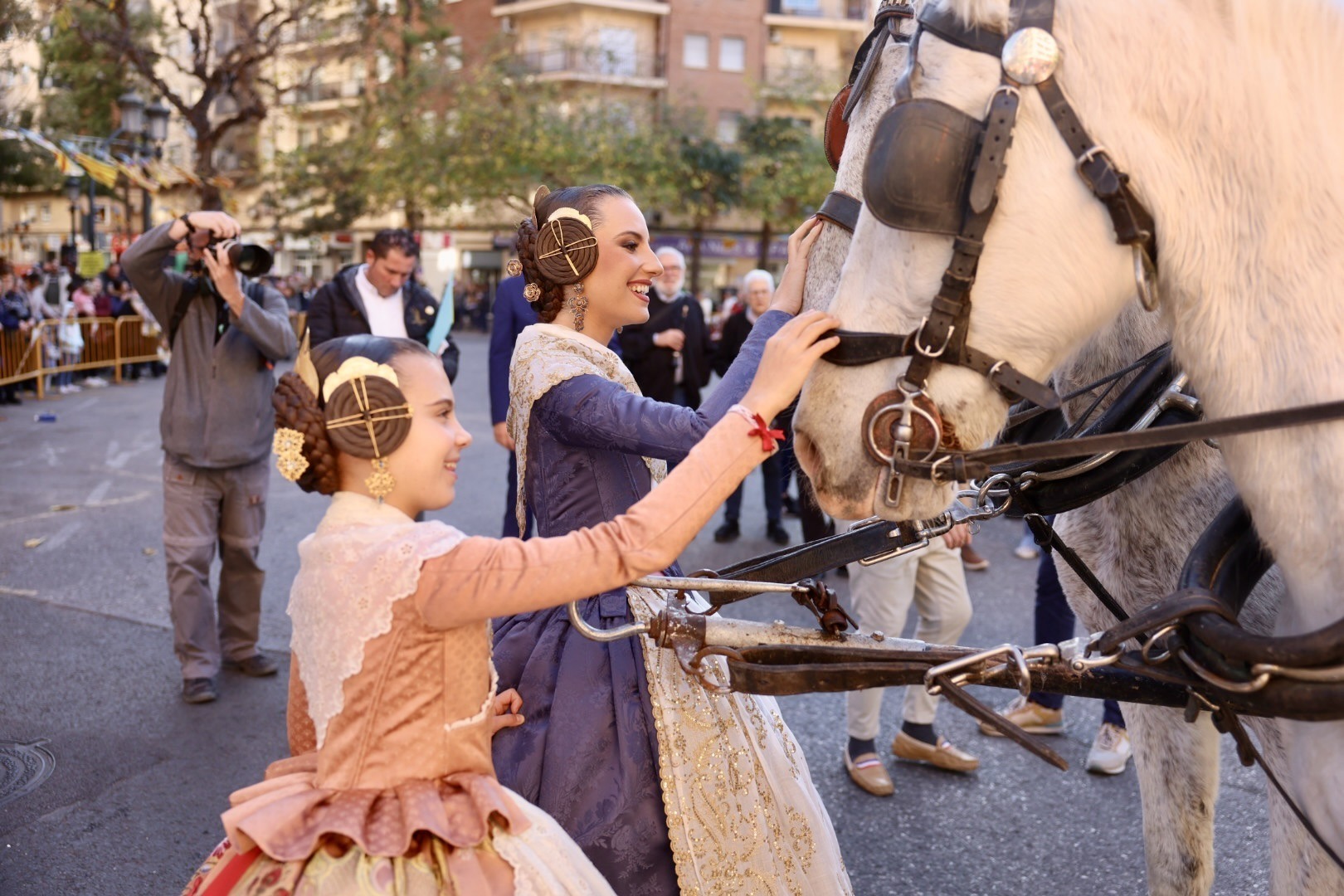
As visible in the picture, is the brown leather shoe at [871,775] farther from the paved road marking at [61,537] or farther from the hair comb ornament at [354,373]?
the paved road marking at [61,537]

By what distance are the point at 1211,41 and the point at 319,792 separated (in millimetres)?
1764

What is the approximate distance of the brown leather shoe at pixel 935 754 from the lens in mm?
4309

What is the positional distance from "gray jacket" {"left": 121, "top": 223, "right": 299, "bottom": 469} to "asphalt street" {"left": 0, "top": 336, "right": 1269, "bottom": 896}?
3.56 feet

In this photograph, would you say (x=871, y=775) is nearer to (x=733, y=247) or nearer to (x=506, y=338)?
(x=506, y=338)

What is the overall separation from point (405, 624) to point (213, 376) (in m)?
3.83

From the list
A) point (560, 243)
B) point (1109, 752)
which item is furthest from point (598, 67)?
point (560, 243)

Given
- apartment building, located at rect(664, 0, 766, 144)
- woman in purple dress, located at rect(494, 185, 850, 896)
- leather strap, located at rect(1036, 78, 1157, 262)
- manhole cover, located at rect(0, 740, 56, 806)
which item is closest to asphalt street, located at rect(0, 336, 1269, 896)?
manhole cover, located at rect(0, 740, 56, 806)

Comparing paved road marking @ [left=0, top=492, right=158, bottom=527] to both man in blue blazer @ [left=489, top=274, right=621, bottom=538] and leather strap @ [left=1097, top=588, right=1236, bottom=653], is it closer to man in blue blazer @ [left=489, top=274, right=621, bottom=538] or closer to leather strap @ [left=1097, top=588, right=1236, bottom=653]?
man in blue blazer @ [left=489, top=274, right=621, bottom=538]

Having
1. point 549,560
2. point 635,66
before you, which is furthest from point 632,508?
point 635,66

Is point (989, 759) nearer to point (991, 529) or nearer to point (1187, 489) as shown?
point (1187, 489)

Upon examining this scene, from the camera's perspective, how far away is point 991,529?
8641mm

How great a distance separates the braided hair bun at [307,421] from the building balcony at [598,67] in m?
38.8

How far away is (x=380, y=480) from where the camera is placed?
189 cm

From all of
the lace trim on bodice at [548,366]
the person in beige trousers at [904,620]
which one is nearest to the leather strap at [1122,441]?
the lace trim on bodice at [548,366]
